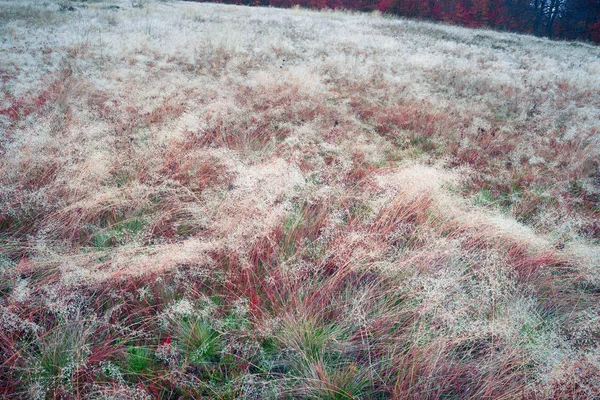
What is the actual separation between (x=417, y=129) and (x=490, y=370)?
3582mm

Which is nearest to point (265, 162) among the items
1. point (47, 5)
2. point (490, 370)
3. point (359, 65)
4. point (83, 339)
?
point (83, 339)

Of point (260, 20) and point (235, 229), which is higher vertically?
point (260, 20)

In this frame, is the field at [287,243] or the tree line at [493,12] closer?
the field at [287,243]

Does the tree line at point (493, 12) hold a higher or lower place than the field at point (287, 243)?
higher

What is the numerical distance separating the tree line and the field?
1074 inches

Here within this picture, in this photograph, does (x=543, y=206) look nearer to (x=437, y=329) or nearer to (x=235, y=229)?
(x=437, y=329)

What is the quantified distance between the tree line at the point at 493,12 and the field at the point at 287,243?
27.3m

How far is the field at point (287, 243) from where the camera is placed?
1.65m

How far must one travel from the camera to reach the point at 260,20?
41.6 ft

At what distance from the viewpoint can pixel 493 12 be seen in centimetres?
2941

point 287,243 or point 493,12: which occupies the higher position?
point 493,12

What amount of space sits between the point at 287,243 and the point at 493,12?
36.9 m

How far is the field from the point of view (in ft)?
5.43

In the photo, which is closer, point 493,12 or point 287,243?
point 287,243
